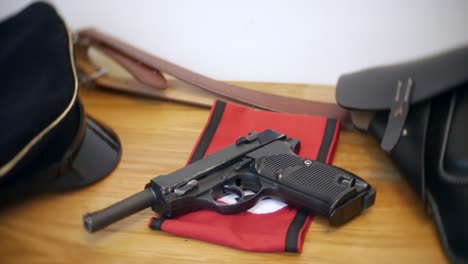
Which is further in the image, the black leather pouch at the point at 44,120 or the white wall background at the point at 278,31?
the white wall background at the point at 278,31

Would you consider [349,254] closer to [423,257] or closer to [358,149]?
[423,257]

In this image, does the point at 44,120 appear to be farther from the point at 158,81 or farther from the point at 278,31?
the point at 278,31

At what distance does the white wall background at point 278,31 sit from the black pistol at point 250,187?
22cm

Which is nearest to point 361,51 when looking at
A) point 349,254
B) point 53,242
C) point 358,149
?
point 358,149

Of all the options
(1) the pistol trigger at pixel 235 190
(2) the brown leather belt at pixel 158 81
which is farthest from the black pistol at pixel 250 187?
(2) the brown leather belt at pixel 158 81

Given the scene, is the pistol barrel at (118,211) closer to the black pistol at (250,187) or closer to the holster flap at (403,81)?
the black pistol at (250,187)

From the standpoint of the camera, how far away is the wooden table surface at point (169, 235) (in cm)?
49

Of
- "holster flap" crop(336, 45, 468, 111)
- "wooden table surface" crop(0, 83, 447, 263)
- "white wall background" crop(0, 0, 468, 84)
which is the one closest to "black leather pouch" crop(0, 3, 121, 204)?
"wooden table surface" crop(0, 83, 447, 263)

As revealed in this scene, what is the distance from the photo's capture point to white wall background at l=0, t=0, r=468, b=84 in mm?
696

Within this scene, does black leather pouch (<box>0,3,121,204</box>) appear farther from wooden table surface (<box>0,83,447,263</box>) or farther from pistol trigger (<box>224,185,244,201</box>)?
pistol trigger (<box>224,185,244,201</box>)

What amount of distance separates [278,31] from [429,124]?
0.28m

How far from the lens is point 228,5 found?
2.42 feet

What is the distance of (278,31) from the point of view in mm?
739

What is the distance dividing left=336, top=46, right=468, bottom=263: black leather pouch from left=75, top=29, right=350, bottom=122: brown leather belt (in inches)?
3.9
